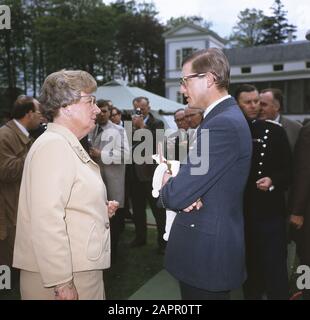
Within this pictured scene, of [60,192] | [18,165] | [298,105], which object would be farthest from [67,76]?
[298,105]

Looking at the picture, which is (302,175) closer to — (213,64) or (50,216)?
(213,64)

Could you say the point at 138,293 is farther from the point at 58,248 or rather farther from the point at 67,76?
the point at 67,76

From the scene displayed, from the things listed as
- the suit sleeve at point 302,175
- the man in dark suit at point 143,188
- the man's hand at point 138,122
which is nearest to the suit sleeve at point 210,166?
the suit sleeve at point 302,175

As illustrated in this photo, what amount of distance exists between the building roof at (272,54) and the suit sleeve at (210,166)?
35912mm

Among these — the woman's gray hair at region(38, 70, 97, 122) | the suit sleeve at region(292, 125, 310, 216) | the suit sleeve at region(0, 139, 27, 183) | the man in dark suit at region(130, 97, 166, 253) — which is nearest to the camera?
the woman's gray hair at region(38, 70, 97, 122)

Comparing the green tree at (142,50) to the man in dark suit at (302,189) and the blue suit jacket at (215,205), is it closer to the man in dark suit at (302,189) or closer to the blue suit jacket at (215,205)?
the man in dark suit at (302,189)

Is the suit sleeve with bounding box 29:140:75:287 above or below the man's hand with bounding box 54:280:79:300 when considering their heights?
above

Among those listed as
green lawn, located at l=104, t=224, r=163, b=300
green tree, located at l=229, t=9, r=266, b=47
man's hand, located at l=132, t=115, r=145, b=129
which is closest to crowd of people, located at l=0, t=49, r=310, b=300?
green lawn, located at l=104, t=224, r=163, b=300

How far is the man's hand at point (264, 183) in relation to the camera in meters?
3.26

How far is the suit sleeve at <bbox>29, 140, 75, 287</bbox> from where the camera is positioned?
1778 millimetres

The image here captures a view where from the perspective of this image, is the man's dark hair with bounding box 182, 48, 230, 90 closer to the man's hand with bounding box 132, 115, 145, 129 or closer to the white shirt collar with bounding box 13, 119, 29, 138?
the white shirt collar with bounding box 13, 119, 29, 138

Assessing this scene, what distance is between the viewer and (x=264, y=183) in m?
3.26

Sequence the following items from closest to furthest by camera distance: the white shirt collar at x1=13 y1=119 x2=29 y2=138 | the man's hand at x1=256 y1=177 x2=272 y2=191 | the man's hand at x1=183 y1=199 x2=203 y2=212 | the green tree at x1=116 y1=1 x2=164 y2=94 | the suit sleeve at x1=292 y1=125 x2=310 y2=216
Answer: the man's hand at x1=183 y1=199 x2=203 y2=212 → the man's hand at x1=256 y1=177 x2=272 y2=191 → the suit sleeve at x1=292 y1=125 x2=310 y2=216 → the white shirt collar at x1=13 y1=119 x2=29 y2=138 → the green tree at x1=116 y1=1 x2=164 y2=94

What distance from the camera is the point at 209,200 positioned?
1.94m
